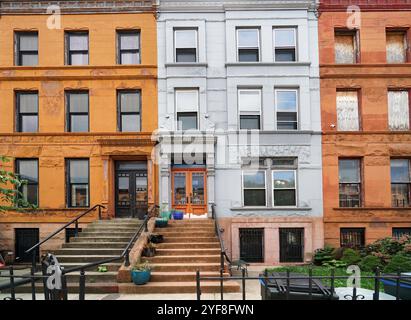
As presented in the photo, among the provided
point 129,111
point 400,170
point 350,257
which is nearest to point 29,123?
point 129,111

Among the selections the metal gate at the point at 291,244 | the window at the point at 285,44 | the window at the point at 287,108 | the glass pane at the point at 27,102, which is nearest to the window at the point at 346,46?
the window at the point at 285,44

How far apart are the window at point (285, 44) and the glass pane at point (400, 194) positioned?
7563 mm

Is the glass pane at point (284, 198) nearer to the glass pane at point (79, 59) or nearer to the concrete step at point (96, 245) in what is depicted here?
the concrete step at point (96, 245)

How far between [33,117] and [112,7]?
633cm

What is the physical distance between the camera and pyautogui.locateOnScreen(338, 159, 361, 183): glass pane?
1614 cm

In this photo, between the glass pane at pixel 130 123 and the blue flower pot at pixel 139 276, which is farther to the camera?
the glass pane at pixel 130 123

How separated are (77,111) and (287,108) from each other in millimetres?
9756

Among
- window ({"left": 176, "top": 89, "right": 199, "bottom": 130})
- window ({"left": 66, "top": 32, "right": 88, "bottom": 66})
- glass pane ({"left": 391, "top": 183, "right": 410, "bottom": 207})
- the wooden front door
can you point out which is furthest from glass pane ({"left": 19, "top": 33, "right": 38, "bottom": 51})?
glass pane ({"left": 391, "top": 183, "right": 410, "bottom": 207})

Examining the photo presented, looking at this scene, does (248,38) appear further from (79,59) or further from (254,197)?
(79,59)

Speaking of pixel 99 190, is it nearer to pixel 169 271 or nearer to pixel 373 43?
pixel 169 271

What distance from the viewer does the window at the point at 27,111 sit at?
16266mm

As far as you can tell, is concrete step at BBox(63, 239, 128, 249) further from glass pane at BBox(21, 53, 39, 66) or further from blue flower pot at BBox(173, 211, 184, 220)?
glass pane at BBox(21, 53, 39, 66)

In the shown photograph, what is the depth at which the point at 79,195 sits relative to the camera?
52.6 feet

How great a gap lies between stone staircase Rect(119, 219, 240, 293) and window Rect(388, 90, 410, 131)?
9.63 metres
